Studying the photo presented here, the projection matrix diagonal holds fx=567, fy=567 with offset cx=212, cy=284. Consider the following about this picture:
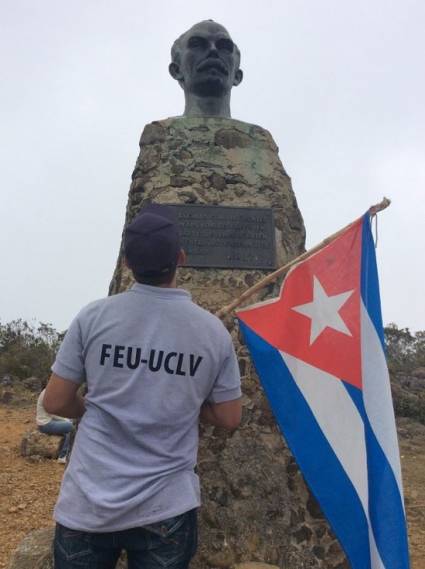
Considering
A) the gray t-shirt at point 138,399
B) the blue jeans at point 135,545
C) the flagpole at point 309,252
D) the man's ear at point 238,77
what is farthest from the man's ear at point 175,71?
the blue jeans at point 135,545

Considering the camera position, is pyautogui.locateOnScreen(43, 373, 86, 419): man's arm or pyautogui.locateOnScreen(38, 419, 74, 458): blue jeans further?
pyautogui.locateOnScreen(38, 419, 74, 458): blue jeans

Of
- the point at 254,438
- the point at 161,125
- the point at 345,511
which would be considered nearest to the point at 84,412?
the point at 345,511

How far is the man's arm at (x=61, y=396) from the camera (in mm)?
1577

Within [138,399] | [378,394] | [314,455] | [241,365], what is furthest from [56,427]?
[138,399]

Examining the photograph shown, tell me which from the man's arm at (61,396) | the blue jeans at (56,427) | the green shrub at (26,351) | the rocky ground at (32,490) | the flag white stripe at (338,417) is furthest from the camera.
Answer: the green shrub at (26,351)

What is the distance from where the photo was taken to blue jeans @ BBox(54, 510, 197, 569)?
148 centimetres

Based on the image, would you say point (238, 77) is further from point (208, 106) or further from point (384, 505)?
point (384, 505)

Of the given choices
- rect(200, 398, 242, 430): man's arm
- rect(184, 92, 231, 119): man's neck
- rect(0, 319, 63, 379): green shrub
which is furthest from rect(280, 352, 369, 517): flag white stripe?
rect(0, 319, 63, 379): green shrub

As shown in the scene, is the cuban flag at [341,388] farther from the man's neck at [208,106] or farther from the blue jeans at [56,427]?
the blue jeans at [56,427]

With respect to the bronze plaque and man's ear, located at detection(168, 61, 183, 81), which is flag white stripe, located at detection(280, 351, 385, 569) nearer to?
the bronze plaque

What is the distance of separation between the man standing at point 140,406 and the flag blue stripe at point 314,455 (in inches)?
28.3

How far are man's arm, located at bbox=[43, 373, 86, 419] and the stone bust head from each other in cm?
243

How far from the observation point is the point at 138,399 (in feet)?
4.93

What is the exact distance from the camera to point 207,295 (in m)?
3.01
